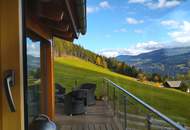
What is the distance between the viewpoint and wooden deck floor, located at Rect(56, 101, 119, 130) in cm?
711

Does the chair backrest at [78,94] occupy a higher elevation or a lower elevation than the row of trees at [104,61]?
lower

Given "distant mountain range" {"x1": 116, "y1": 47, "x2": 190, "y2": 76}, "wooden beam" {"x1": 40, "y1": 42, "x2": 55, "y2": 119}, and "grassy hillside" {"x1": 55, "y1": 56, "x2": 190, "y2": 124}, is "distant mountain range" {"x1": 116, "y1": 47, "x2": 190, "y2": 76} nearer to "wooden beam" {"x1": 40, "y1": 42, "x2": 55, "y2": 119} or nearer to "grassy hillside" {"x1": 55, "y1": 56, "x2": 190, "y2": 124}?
"grassy hillside" {"x1": 55, "y1": 56, "x2": 190, "y2": 124}

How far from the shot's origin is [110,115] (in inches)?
336

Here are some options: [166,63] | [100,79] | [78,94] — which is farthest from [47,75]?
[100,79]

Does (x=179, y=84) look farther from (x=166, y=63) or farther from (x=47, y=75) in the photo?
(x=47, y=75)

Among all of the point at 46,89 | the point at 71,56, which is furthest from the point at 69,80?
the point at 46,89

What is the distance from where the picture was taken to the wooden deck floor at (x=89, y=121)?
711cm

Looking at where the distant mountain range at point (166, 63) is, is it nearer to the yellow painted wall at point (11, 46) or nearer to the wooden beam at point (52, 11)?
the wooden beam at point (52, 11)

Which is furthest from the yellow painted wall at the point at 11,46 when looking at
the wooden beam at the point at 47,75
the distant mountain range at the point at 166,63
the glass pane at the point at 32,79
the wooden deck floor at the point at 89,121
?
the distant mountain range at the point at 166,63


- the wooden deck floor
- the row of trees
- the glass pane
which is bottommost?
the wooden deck floor

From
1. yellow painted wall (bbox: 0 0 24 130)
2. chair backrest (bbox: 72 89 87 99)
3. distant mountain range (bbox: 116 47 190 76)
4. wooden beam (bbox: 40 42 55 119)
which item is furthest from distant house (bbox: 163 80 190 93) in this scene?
yellow painted wall (bbox: 0 0 24 130)

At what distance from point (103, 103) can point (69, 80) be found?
346 cm

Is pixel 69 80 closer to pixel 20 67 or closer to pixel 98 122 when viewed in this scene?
pixel 98 122

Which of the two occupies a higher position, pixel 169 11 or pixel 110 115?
pixel 169 11
